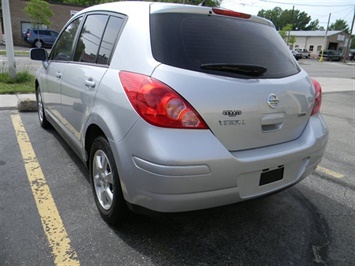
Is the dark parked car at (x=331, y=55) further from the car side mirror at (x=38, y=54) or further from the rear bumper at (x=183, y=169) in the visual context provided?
the rear bumper at (x=183, y=169)

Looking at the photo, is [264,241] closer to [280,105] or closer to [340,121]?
[280,105]

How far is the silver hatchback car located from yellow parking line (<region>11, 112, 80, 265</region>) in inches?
14.7

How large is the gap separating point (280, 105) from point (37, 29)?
95.6 ft

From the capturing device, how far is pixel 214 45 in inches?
92.7

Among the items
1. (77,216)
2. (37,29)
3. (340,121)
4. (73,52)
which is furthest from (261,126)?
(37,29)

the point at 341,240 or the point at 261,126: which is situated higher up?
the point at 261,126

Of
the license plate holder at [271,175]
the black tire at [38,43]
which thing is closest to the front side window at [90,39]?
the license plate holder at [271,175]

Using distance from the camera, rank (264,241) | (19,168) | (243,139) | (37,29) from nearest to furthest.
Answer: (243,139) → (264,241) → (19,168) → (37,29)

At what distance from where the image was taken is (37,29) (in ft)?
88.9

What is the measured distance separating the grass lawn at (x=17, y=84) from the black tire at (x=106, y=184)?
592 cm

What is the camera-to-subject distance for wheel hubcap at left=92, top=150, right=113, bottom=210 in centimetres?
255

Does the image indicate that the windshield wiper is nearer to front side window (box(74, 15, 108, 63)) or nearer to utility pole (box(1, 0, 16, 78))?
front side window (box(74, 15, 108, 63))

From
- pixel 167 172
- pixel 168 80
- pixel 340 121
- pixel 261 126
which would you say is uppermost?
pixel 168 80

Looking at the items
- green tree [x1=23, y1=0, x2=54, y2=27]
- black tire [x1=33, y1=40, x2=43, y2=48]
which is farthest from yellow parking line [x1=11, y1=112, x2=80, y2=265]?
green tree [x1=23, y1=0, x2=54, y2=27]
